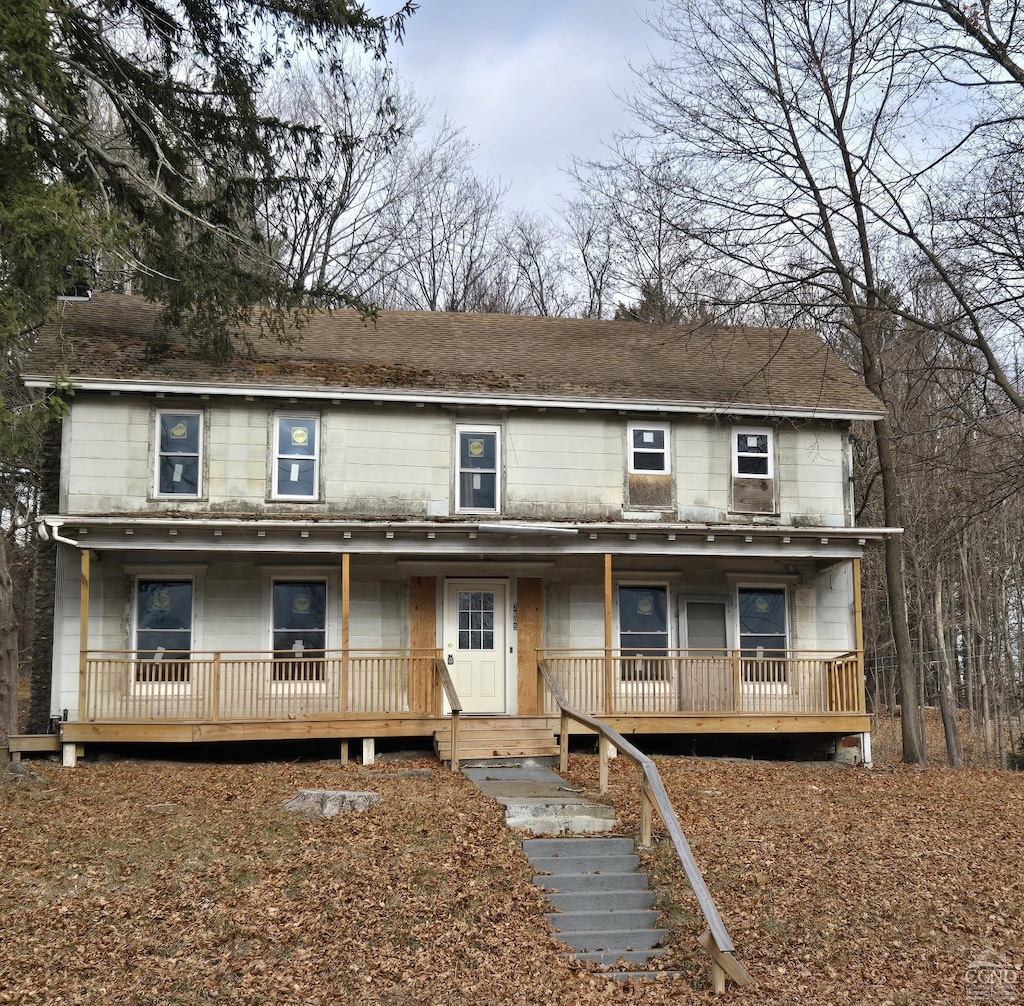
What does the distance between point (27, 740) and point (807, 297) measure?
14140 mm

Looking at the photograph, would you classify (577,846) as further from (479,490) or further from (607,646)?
(479,490)

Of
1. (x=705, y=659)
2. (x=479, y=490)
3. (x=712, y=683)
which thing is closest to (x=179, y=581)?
(x=479, y=490)

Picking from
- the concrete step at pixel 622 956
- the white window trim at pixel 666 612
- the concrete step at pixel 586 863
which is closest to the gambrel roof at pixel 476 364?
the white window trim at pixel 666 612

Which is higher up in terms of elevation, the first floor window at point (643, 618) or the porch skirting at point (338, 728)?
the first floor window at point (643, 618)

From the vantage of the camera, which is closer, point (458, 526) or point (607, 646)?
point (458, 526)

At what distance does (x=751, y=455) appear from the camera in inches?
787

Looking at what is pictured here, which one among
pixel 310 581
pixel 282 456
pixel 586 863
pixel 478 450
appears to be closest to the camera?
pixel 586 863

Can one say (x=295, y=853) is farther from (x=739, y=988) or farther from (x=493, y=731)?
(x=493, y=731)

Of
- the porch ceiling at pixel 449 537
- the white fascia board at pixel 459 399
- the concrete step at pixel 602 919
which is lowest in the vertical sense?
the concrete step at pixel 602 919

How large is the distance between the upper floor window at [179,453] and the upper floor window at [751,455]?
9263mm

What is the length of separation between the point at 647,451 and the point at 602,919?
10746 millimetres

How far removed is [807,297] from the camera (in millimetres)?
18688

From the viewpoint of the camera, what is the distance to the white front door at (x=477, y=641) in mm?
18797

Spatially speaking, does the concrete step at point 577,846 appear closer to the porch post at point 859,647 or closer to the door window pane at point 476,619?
the door window pane at point 476,619
